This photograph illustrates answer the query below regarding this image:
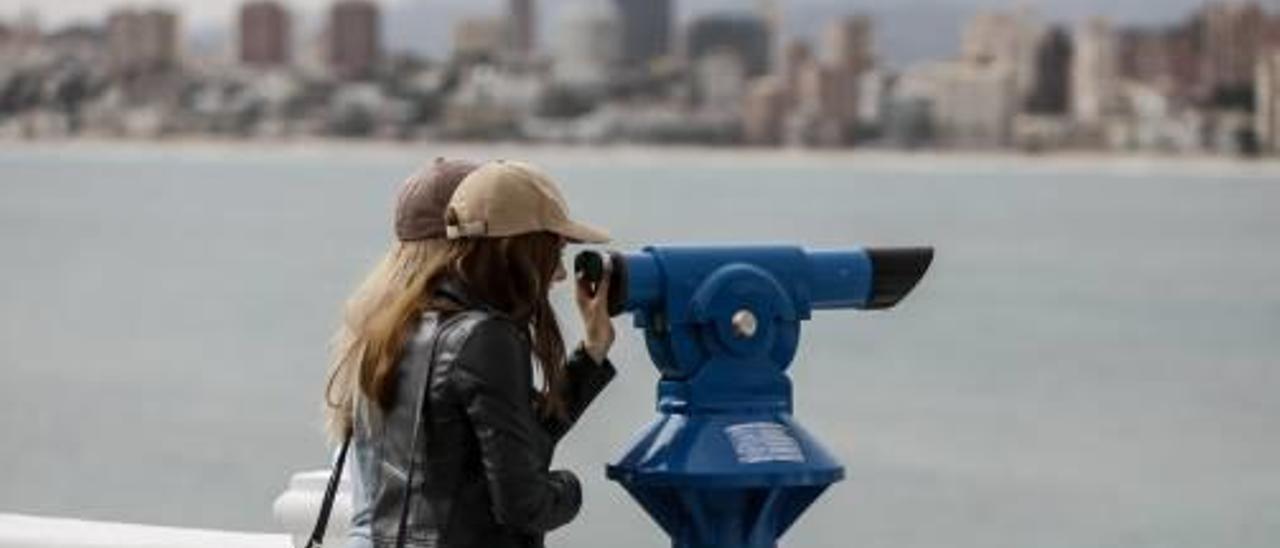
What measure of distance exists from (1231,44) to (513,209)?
95.9 m

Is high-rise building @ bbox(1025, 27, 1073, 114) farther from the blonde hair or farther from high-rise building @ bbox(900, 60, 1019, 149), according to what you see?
the blonde hair

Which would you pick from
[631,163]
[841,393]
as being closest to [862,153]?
[631,163]

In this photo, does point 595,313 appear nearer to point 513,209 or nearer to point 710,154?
point 513,209

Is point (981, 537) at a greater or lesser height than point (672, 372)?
lesser

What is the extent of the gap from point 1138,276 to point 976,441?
→ 105 ft

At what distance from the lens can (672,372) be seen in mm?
3260

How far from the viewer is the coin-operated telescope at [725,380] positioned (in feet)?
10.6

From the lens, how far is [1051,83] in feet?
314

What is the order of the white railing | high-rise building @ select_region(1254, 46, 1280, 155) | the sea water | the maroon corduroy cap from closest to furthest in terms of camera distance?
the maroon corduroy cap → the white railing → the sea water → high-rise building @ select_region(1254, 46, 1280, 155)

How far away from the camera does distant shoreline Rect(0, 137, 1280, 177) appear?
321ft

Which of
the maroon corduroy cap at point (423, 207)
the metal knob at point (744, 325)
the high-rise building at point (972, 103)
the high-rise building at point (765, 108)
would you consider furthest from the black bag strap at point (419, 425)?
the high-rise building at point (765, 108)

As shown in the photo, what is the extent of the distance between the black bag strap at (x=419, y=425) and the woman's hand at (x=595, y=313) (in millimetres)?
116

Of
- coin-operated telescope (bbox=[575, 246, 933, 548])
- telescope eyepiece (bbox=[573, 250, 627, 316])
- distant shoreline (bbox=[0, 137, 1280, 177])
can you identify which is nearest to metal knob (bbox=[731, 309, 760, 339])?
coin-operated telescope (bbox=[575, 246, 933, 548])

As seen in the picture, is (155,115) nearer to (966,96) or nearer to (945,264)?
(966,96)
